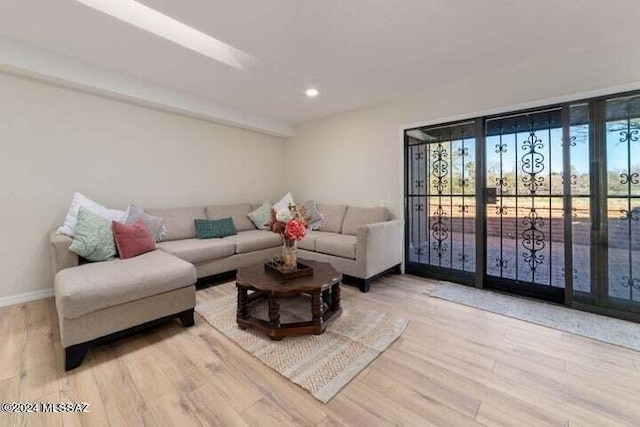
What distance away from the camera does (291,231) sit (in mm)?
2260

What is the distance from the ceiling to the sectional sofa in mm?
1696

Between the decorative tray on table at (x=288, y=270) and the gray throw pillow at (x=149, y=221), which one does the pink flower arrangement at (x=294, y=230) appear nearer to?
the decorative tray on table at (x=288, y=270)

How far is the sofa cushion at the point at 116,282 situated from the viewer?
1777mm

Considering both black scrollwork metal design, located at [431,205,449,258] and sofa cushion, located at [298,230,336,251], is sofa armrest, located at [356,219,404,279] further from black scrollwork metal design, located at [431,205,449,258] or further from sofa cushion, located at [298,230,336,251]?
sofa cushion, located at [298,230,336,251]

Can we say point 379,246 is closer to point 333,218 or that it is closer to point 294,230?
point 333,218

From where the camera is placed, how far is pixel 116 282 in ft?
6.40

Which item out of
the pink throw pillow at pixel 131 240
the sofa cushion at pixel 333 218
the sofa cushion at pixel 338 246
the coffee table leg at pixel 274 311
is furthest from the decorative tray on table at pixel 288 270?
the sofa cushion at pixel 333 218

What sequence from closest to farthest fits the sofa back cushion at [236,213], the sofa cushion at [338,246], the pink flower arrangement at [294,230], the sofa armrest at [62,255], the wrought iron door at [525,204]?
1. the pink flower arrangement at [294,230]
2. the sofa armrest at [62,255]
3. the wrought iron door at [525,204]
4. the sofa cushion at [338,246]
5. the sofa back cushion at [236,213]

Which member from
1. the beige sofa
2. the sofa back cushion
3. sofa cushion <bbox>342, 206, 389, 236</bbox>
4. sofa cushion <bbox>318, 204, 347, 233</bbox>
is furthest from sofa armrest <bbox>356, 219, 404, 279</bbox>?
the sofa back cushion

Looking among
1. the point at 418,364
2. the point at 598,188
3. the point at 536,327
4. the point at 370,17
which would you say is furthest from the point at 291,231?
the point at 598,188

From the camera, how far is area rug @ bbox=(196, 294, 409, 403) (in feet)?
5.53

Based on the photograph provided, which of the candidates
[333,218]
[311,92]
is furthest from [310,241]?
[311,92]

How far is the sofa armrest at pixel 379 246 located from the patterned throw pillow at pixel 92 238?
2.48m

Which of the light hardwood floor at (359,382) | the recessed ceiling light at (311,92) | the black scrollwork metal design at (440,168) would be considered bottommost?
the light hardwood floor at (359,382)
